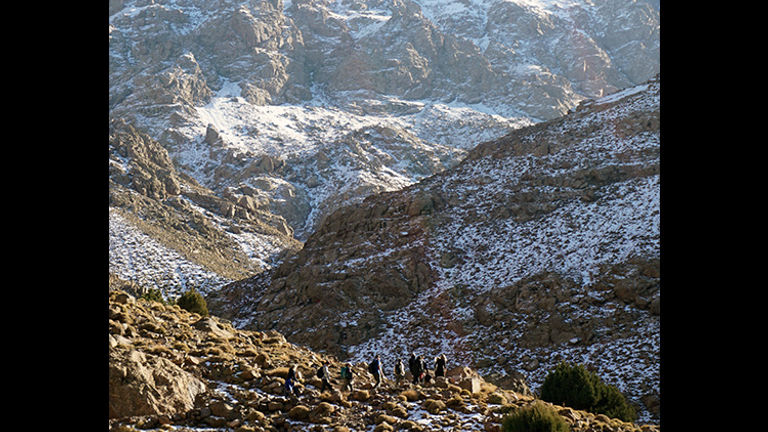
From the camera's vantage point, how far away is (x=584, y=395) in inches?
721

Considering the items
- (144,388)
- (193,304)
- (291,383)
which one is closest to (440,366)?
(291,383)

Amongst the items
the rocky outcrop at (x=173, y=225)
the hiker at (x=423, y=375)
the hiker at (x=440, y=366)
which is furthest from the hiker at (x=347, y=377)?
the rocky outcrop at (x=173, y=225)

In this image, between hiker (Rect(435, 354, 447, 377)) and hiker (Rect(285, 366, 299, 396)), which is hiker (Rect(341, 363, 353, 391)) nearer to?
hiker (Rect(285, 366, 299, 396))

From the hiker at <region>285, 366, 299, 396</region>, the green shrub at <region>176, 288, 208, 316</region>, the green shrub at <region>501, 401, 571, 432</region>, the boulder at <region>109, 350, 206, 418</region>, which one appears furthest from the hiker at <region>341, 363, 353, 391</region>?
the green shrub at <region>176, 288, 208, 316</region>

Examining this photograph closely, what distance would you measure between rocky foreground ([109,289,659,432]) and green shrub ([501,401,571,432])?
0.71m

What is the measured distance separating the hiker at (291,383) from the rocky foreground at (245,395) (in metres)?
0.15

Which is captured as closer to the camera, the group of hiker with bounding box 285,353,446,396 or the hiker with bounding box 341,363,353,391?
the group of hiker with bounding box 285,353,446,396

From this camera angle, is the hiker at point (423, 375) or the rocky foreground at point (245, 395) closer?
the rocky foreground at point (245, 395)

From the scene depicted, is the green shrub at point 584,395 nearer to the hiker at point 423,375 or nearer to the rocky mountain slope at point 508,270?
the rocky mountain slope at point 508,270

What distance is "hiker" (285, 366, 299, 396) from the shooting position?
13586 mm

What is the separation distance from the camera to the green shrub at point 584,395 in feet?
60.1

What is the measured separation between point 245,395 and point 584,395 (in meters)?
10.8
